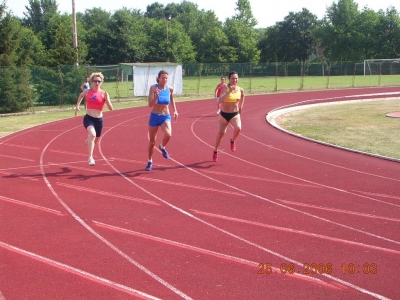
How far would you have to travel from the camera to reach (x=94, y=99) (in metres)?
10.3

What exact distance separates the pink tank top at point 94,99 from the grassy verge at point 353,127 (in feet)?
Answer: 21.6

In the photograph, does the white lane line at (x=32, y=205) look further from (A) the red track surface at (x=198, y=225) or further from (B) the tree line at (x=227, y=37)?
(B) the tree line at (x=227, y=37)

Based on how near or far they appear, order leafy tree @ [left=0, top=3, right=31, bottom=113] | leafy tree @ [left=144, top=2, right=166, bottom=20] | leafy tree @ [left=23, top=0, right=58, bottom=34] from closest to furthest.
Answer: leafy tree @ [left=0, top=3, right=31, bottom=113] < leafy tree @ [left=23, top=0, right=58, bottom=34] < leafy tree @ [left=144, top=2, right=166, bottom=20]

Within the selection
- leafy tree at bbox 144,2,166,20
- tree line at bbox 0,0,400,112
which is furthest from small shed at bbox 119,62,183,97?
leafy tree at bbox 144,2,166,20

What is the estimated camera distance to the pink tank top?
10273 mm

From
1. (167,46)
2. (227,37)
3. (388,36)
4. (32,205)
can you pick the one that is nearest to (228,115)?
(32,205)

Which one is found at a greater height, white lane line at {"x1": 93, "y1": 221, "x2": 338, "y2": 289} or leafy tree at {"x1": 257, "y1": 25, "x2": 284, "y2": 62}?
leafy tree at {"x1": 257, "y1": 25, "x2": 284, "y2": 62}

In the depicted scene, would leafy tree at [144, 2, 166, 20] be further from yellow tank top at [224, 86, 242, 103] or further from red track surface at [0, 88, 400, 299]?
yellow tank top at [224, 86, 242, 103]

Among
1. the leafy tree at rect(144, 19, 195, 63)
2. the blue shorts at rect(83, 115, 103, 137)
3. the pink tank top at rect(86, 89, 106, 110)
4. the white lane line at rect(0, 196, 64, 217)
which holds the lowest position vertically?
the white lane line at rect(0, 196, 64, 217)

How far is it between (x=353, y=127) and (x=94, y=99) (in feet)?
34.7

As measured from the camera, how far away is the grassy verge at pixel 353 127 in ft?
45.5

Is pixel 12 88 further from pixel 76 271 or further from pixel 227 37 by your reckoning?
pixel 227 37
